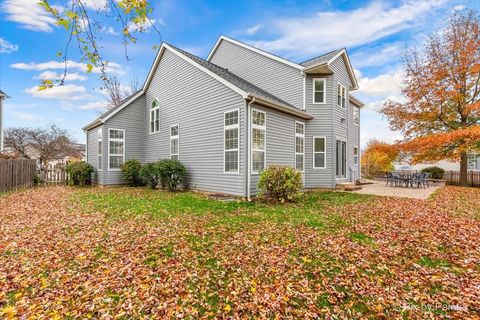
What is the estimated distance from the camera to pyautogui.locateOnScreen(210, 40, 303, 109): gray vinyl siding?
519 inches

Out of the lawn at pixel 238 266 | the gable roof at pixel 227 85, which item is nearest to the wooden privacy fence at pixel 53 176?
the gable roof at pixel 227 85

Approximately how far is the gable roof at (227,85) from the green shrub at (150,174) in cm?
390

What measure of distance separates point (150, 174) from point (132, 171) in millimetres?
1981

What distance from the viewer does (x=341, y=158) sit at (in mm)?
13930

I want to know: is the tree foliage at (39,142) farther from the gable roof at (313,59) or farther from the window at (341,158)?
the window at (341,158)

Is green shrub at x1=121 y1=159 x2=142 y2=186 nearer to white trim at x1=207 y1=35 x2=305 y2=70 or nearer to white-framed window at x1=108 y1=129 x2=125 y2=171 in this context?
white-framed window at x1=108 y1=129 x2=125 y2=171

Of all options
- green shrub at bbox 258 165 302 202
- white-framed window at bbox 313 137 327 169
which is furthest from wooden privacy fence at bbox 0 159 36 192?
white-framed window at bbox 313 137 327 169

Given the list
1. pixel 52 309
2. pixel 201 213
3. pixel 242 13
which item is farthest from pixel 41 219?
pixel 242 13

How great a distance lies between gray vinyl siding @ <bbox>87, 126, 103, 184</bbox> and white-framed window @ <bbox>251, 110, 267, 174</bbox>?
10.1 meters

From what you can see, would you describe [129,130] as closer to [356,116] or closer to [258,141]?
[258,141]

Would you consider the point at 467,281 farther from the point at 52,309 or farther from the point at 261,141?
the point at 261,141

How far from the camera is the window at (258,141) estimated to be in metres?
9.80

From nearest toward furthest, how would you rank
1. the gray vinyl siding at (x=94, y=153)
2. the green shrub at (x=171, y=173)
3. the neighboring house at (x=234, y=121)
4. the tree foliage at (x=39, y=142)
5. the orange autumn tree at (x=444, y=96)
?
the neighboring house at (x=234, y=121) → the green shrub at (x=171, y=173) → the orange autumn tree at (x=444, y=96) → the gray vinyl siding at (x=94, y=153) → the tree foliage at (x=39, y=142)

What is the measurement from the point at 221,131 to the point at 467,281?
8.73 meters
